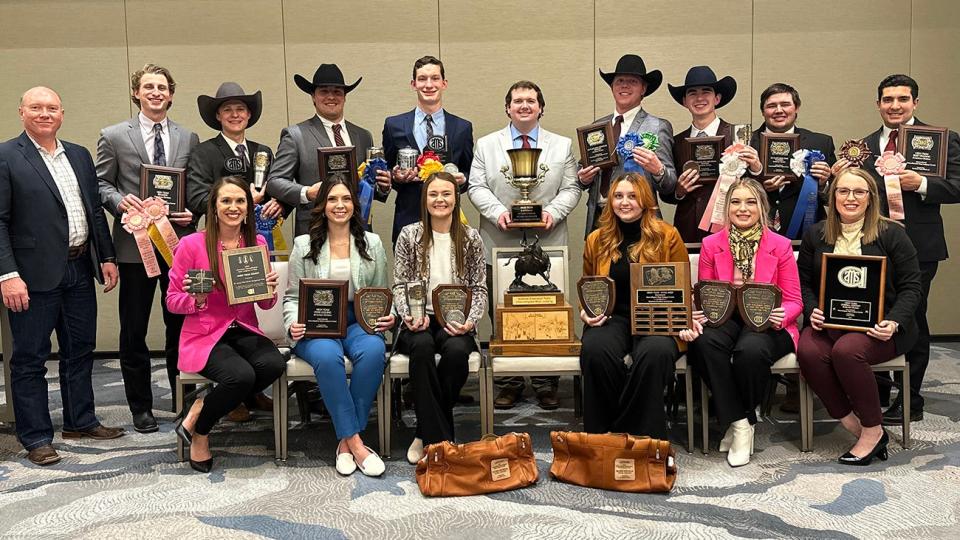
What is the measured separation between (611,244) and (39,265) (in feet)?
Result: 9.23

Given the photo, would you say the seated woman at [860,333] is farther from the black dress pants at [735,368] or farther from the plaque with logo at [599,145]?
the plaque with logo at [599,145]

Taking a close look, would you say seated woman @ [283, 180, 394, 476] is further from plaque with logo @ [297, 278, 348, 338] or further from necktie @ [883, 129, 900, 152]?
necktie @ [883, 129, 900, 152]

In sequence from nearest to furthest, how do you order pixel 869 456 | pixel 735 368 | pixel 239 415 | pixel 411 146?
1. pixel 869 456
2. pixel 735 368
3. pixel 239 415
4. pixel 411 146

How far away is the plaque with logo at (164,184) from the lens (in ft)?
13.4

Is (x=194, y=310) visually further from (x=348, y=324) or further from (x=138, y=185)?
(x=138, y=185)

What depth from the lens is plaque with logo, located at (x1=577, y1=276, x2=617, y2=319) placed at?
3.82 meters

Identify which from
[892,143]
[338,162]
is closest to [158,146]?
[338,162]

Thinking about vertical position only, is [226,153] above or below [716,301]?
above

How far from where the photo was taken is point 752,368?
3.64m

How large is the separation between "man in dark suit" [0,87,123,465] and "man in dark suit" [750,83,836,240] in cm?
360

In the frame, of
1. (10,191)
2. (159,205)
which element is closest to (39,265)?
(10,191)

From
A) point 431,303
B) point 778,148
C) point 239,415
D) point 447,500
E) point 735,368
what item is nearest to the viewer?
point 447,500

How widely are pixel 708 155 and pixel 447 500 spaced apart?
2.37 metres

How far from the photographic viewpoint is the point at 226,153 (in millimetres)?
4398
